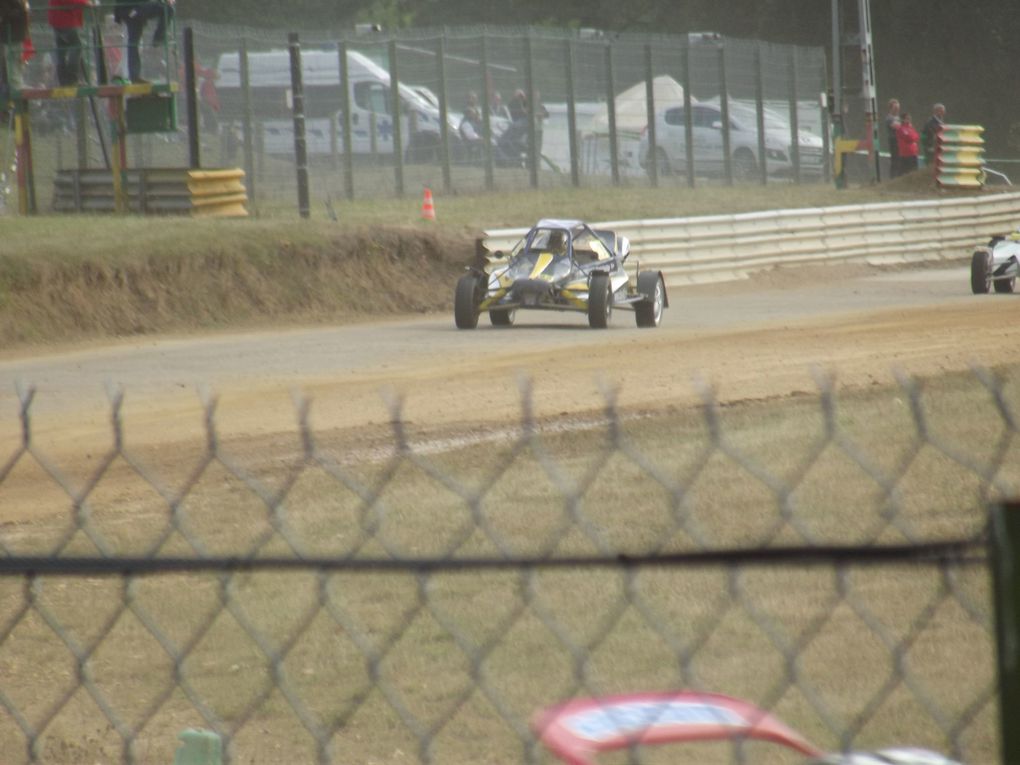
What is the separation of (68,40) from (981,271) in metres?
12.2

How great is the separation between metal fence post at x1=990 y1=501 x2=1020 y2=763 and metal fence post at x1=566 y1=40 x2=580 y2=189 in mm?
25687

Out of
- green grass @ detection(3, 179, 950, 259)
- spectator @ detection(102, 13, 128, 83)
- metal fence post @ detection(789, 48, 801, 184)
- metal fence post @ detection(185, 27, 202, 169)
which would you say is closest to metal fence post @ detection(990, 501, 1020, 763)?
green grass @ detection(3, 179, 950, 259)

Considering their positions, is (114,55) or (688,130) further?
(688,130)

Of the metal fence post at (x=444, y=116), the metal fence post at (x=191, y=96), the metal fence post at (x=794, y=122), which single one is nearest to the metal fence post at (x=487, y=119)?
the metal fence post at (x=444, y=116)

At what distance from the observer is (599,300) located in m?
14.6

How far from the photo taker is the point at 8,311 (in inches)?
571

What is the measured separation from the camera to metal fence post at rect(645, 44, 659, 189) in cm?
2898

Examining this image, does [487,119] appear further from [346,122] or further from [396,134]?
[346,122]

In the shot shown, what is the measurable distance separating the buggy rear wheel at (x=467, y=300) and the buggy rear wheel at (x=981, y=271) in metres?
6.38

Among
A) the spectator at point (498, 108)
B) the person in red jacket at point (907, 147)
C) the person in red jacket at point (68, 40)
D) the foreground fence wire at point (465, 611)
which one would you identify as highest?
the person in red jacket at point (68, 40)

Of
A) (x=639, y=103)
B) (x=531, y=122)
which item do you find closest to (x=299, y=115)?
(x=531, y=122)

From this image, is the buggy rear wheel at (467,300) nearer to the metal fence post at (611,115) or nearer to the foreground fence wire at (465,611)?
the foreground fence wire at (465,611)

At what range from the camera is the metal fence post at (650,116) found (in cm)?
2898

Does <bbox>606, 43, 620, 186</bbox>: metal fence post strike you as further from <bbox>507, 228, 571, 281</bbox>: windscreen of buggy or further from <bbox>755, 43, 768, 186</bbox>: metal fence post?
<bbox>507, 228, 571, 281</bbox>: windscreen of buggy
